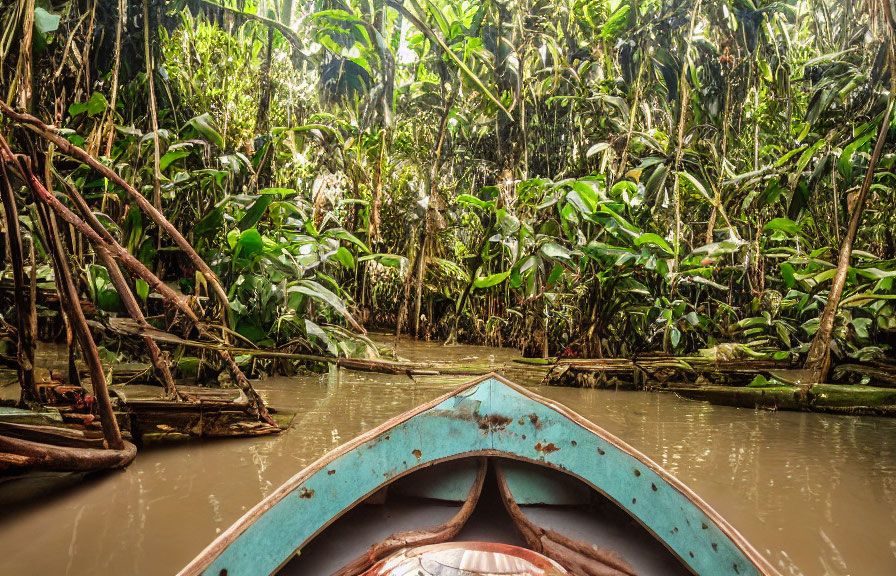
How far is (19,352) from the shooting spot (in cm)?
157

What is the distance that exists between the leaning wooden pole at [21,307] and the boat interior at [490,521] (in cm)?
111

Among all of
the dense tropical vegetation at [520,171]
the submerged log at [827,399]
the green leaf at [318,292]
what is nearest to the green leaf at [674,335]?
the dense tropical vegetation at [520,171]

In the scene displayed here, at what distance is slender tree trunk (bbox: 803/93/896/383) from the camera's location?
2059 millimetres

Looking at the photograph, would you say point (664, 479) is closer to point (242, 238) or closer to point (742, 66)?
point (242, 238)

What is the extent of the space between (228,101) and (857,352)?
399cm

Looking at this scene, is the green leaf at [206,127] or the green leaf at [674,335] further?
the green leaf at [674,335]

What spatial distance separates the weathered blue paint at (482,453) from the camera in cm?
85

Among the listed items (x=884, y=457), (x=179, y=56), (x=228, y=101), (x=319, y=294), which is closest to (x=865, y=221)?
(x=884, y=457)

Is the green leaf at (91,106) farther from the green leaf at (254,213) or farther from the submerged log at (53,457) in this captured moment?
the submerged log at (53,457)

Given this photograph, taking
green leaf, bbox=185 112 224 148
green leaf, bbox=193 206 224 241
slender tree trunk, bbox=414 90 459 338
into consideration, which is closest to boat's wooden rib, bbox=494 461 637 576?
green leaf, bbox=193 206 224 241

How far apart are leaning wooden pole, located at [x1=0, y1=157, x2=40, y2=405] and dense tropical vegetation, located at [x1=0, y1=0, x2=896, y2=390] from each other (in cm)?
15

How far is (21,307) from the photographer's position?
1539 millimetres

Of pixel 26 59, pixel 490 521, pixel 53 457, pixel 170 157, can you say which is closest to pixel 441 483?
pixel 490 521

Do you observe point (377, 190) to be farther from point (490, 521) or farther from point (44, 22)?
point (490, 521)
